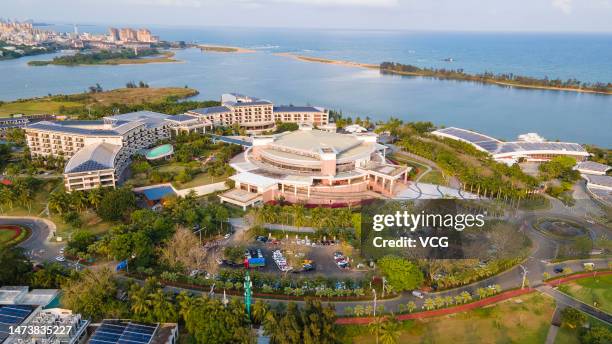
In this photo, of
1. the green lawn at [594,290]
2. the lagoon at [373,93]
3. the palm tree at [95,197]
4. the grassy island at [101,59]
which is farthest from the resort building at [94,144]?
the grassy island at [101,59]

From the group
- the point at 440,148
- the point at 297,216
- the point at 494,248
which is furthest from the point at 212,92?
the point at 494,248

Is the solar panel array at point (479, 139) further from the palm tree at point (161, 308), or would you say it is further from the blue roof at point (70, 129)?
the blue roof at point (70, 129)

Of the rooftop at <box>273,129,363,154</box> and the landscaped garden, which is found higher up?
the rooftop at <box>273,129,363,154</box>

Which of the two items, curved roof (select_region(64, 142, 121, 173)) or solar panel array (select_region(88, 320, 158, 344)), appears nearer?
solar panel array (select_region(88, 320, 158, 344))

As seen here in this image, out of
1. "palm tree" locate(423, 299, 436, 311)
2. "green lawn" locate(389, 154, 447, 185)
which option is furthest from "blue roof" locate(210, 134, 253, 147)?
"palm tree" locate(423, 299, 436, 311)

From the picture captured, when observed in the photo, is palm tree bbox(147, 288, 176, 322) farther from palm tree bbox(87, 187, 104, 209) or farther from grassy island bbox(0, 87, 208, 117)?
grassy island bbox(0, 87, 208, 117)

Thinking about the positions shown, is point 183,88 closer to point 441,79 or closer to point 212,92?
point 212,92
